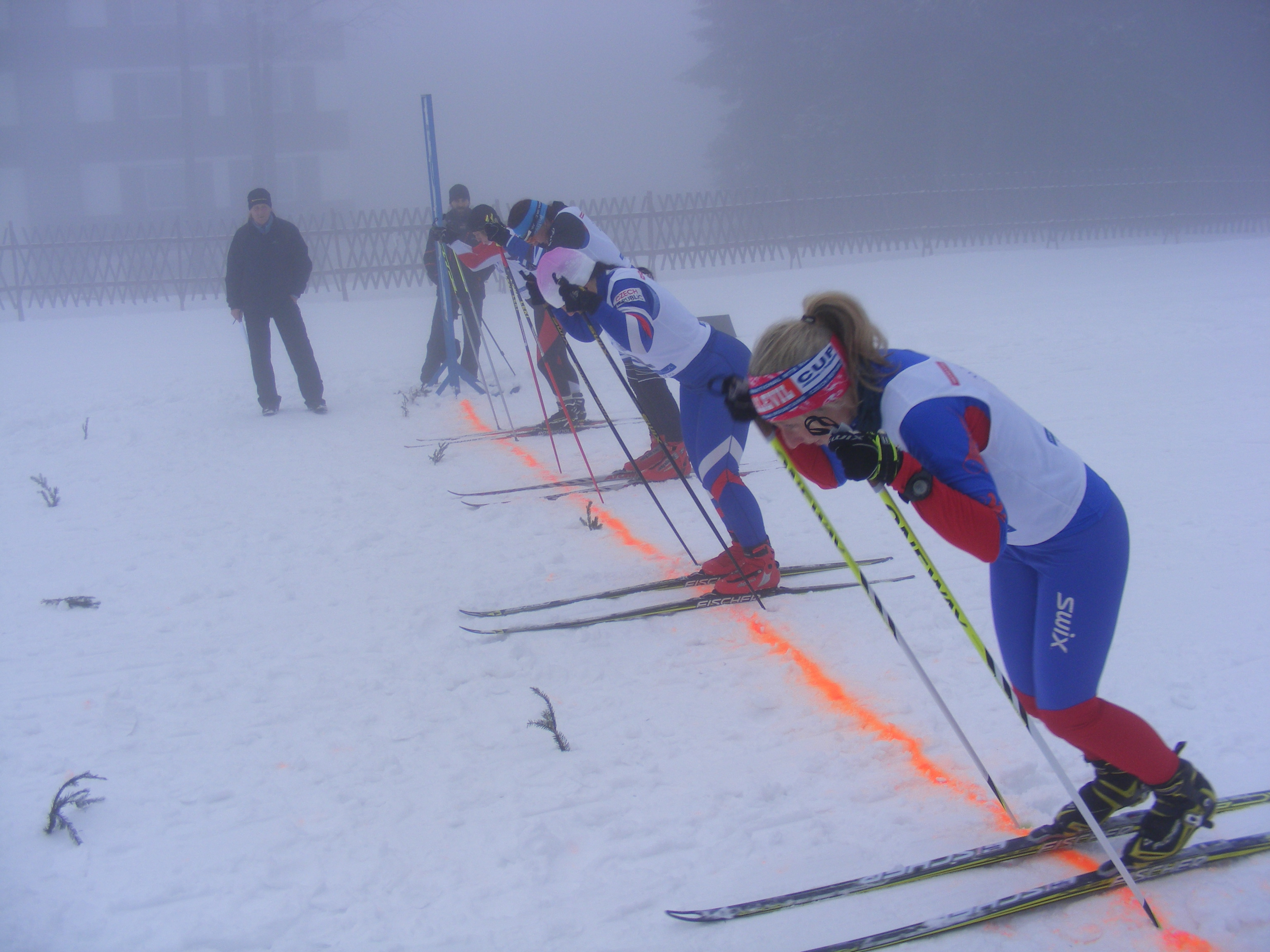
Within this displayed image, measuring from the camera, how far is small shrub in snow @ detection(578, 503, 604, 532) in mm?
4789

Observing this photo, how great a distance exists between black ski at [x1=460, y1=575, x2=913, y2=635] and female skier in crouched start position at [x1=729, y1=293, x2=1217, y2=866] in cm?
158

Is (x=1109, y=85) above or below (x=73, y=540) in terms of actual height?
above

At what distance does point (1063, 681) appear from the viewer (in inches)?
79.5

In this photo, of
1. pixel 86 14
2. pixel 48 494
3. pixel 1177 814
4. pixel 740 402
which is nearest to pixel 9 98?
pixel 86 14

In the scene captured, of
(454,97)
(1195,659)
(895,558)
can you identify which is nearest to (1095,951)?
(1195,659)

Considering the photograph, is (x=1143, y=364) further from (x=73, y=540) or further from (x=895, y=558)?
(x=73, y=540)

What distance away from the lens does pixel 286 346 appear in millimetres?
7234

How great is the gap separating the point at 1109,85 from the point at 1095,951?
85.5 ft

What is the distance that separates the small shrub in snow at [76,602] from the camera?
3885 mm

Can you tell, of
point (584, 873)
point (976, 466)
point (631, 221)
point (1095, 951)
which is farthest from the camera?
point (631, 221)

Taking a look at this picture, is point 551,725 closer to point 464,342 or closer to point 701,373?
point 701,373

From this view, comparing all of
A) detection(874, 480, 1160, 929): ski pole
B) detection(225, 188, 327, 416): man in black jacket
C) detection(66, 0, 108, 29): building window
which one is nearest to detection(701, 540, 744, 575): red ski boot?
detection(874, 480, 1160, 929): ski pole

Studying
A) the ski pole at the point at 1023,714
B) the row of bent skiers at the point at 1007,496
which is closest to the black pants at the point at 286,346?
the row of bent skiers at the point at 1007,496

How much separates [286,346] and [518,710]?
17.3 ft
